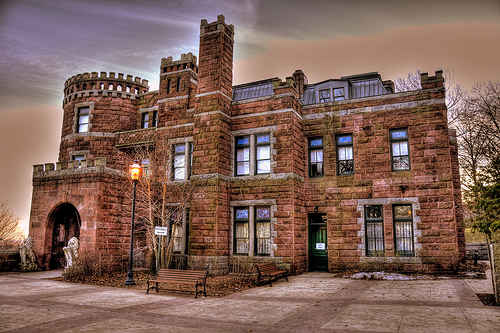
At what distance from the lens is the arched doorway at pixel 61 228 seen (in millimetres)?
19156

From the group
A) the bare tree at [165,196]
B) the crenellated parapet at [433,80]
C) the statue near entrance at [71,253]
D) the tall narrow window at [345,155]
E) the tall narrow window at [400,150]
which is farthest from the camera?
the tall narrow window at [345,155]

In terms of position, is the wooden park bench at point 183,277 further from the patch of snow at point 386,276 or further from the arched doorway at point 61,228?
the arched doorway at point 61,228

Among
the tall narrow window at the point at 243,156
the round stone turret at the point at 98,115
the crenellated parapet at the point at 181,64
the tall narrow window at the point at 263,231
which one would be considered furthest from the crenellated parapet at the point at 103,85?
the tall narrow window at the point at 263,231

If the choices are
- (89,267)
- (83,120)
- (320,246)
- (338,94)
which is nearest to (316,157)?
(338,94)

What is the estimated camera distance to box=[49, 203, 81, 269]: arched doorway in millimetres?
19156

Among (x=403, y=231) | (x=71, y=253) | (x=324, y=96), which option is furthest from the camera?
(x=324, y=96)

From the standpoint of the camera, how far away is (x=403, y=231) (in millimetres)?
16859

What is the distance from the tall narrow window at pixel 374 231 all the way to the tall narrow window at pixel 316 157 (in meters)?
2.94

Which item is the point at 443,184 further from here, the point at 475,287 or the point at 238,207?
the point at 238,207

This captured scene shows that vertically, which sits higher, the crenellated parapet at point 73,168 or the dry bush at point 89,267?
the crenellated parapet at point 73,168

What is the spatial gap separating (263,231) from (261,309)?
8536mm

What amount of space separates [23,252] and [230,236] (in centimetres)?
997

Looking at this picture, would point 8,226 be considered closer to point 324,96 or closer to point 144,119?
point 144,119

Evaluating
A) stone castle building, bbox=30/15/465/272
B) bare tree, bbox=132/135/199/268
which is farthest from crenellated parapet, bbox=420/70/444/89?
bare tree, bbox=132/135/199/268
